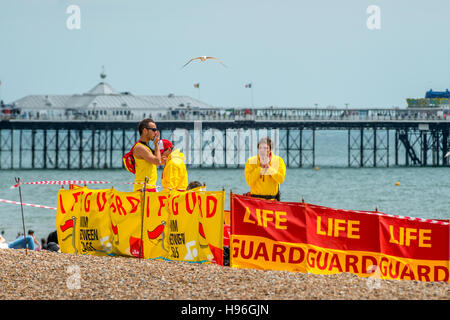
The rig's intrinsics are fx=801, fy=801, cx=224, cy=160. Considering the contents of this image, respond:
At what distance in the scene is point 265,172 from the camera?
1009 cm

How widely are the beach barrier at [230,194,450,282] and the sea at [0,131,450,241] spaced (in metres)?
18.1

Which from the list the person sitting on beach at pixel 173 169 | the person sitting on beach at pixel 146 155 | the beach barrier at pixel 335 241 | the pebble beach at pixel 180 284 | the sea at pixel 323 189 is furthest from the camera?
the sea at pixel 323 189

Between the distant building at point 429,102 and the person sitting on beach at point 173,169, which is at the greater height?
the distant building at point 429,102

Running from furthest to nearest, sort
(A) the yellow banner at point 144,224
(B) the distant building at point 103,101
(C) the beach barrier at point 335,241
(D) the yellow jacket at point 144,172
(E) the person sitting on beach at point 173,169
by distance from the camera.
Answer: (B) the distant building at point 103,101, (E) the person sitting on beach at point 173,169, (D) the yellow jacket at point 144,172, (A) the yellow banner at point 144,224, (C) the beach barrier at point 335,241

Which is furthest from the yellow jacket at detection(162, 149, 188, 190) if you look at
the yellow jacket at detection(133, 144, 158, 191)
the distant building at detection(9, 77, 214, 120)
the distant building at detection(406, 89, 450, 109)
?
the distant building at detection(9, 77, 214, 120)

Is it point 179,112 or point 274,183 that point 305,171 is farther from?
point 274,183

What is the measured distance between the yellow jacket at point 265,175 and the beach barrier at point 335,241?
620 mm

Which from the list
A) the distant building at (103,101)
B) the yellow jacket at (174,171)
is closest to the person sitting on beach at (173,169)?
the yellow jacket at (174,171)

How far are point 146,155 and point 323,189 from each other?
4488cm

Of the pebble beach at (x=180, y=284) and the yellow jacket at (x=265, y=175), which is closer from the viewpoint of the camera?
the pebble beach at (x=180, y=284)

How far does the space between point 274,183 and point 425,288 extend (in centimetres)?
251

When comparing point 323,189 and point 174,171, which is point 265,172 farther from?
point 323,189

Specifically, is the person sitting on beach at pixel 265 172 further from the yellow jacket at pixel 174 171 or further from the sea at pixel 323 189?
the sea at pixel 323 189

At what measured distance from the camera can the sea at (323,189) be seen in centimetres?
3669
